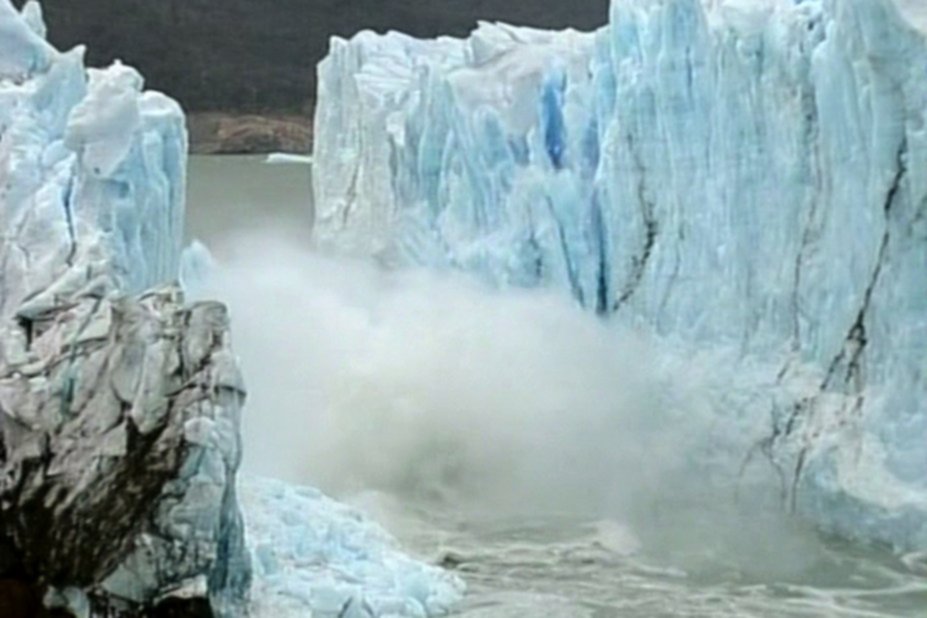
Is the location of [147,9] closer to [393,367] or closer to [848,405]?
[393,367]

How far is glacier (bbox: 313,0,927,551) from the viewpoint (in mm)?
4543

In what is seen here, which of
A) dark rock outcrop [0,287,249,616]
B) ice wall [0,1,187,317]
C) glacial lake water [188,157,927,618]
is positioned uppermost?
ice wall [0,1,187,317]

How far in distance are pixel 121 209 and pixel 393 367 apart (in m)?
1.98

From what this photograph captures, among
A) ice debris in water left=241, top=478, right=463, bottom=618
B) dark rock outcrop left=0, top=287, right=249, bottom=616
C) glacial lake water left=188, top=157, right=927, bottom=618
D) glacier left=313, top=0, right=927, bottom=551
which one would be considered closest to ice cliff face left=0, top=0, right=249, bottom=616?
dark rock outcrop left=0, top=287, right=249, bottom=616

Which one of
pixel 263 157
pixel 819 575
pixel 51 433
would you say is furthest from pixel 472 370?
pixel 263 157

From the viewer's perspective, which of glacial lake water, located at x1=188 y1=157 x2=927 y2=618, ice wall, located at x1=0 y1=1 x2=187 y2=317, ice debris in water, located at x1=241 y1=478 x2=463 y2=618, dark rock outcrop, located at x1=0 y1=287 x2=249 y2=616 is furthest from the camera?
glacial lake water, located at x1=188 y1=157 x2=927 y2=618

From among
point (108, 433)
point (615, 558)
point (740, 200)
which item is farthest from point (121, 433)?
point (740, 200)

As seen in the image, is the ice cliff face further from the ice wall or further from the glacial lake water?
the glacial lake water

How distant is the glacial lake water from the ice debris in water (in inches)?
5.9

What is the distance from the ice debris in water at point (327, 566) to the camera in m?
3.68

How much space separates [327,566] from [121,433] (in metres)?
0.74

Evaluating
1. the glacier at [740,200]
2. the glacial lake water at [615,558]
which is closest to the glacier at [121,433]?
Result: the glacial lake water at [615,558]

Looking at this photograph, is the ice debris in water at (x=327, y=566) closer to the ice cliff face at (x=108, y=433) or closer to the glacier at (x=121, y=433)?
the glacier at (x=121, y=433)

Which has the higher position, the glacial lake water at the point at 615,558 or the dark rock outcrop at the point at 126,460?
the dark rock outcrop at the point at 126,460
